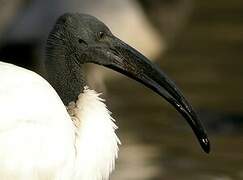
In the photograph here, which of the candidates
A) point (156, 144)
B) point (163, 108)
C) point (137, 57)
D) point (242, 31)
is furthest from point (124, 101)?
point (137, 57)

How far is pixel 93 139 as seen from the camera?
6.57 m

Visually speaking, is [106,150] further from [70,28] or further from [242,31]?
[242,31]

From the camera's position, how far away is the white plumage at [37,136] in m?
6.23

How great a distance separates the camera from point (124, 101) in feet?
37.8

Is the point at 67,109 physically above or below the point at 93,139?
above

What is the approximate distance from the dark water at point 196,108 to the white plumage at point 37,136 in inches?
95.8

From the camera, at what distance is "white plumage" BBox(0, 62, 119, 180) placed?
20.4ft

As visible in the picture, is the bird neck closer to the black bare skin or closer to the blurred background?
the black bare skin

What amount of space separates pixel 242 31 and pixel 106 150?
8056 millimetres

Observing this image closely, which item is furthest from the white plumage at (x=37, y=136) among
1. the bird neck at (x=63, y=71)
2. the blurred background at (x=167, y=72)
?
the blurred background at (x=167, y=72)

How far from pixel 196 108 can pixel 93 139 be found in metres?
4.55

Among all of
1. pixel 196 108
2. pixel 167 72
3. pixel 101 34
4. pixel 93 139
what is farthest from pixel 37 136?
pixel 167 72

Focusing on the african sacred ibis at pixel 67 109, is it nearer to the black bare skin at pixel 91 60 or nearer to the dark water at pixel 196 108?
the black bare skin at pixel 91 60

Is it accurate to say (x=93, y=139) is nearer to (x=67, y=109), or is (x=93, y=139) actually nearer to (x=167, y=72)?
(x=67, y=109)
